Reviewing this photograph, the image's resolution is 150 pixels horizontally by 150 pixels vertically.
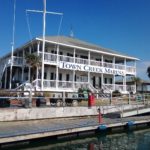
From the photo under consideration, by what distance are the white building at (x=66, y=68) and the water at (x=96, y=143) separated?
1565 centimetres

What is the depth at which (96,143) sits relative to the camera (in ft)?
56.1

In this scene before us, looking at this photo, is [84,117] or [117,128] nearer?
[117,128]

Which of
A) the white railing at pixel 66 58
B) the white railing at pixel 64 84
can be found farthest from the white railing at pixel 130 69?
the white railing at pixel 64 84

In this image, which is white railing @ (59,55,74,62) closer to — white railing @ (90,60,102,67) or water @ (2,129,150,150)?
white railing @ (90,60,102,67)

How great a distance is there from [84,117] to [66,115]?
6.35 feet

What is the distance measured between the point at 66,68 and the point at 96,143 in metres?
20.2

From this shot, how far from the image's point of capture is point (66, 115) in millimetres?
21641

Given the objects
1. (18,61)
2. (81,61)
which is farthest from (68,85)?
(18,61)

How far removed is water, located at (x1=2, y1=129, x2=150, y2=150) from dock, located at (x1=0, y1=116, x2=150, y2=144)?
486 millimetres

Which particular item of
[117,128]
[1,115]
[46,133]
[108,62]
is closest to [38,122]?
[1,115]

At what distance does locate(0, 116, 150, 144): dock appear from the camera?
14.7 m

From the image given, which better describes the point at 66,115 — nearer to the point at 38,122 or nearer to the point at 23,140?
the point at 38,122

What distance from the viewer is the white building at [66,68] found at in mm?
35656

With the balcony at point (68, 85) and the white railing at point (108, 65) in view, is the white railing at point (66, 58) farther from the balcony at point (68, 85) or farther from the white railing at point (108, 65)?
the white railing at point (108, 65)
